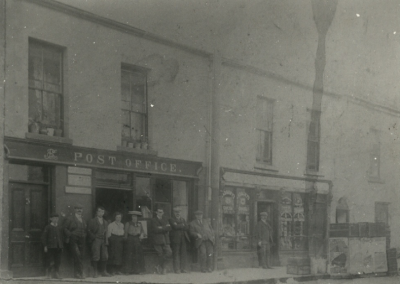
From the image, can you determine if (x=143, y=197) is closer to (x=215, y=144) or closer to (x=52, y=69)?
(x=215, y=144)

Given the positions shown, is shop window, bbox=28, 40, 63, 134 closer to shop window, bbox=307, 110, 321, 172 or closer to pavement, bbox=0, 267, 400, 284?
pavement, bbox=0, 267, 400, 284

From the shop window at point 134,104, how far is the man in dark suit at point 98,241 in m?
0.71

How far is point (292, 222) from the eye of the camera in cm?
542

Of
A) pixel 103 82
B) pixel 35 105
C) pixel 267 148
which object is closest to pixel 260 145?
pixel 267 148

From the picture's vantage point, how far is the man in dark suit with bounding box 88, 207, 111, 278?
4.60 meters

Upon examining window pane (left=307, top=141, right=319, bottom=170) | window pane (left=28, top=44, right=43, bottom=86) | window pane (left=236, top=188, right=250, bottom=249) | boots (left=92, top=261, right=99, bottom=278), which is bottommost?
boots (left=92, top=261, right=99, bottom=278)

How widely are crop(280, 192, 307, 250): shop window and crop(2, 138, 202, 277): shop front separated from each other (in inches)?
37.9

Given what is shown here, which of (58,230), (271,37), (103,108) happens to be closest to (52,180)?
(58,230)

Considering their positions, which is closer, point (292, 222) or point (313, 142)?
point (292, 222)

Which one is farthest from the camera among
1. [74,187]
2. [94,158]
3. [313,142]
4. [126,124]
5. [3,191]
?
[313,142]

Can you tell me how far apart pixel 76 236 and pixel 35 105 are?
1.16m

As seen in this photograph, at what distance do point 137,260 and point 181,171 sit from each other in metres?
0.87

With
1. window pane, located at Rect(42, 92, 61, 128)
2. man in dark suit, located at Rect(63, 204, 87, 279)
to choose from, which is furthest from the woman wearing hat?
window pane, located at Rect(42, 92, 61, 128)

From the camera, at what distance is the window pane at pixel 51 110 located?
459 cm
